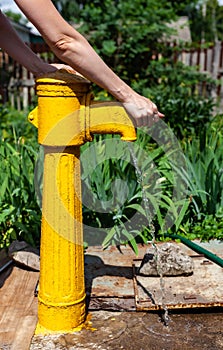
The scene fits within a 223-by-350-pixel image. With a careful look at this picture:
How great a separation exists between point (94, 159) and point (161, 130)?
1.08 m

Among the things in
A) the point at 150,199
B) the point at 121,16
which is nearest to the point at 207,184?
the point at 150,199

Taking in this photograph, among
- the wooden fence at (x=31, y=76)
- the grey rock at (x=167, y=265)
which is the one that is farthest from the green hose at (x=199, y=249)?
the wooden fence at (x=31, y=76)

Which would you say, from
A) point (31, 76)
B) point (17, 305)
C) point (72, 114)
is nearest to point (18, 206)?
point (17, 305)

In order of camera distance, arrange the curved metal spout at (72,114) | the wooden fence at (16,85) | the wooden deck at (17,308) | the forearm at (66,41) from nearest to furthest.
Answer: the forearm at (66,41)
the curved metal spout at (72,114)
the wooden deck at (17,308)
the wooden fence at (16,85)

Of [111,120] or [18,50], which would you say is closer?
[111,120]

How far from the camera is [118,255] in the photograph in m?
2.86

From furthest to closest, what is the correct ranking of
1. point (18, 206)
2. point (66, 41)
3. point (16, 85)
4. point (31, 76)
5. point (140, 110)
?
1. point (16, 85)
2. point (31, 76)
3. point (18, 206)
4. point (140, 110)
5. point (66, 41)

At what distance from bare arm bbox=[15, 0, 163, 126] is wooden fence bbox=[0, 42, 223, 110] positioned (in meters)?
6.87

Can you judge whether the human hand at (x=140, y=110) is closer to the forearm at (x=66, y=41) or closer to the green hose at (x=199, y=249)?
the forearm at (x=66, y=41)

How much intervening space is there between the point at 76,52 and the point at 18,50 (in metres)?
0.55

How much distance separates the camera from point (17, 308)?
2387 mm

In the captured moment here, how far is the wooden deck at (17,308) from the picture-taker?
2.11 m

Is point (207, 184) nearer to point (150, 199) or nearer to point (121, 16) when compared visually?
point (150, 199)

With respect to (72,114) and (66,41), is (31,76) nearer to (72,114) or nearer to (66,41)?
(72,114)
